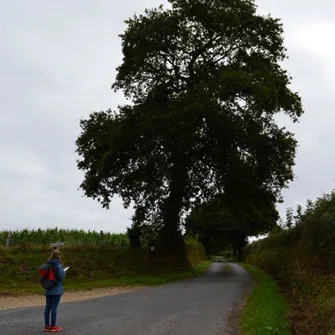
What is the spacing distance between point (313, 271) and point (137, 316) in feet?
27.7

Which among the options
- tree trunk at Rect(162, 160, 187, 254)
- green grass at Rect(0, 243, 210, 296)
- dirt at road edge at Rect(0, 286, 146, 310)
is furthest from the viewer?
tree trunk at Rect(162, 160, 187, 254)

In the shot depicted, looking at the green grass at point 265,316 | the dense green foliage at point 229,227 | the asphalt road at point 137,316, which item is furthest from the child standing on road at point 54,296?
the dense green foliage at point 229,227

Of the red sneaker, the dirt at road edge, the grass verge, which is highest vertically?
the grass verge

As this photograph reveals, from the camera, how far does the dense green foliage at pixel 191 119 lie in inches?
992

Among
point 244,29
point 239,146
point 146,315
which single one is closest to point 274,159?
point 239,146

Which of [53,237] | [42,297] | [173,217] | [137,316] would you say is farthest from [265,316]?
[53,237]

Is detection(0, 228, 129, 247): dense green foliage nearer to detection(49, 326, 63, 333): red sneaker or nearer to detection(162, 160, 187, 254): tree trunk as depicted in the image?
detection(162, 160, 187, 254): tree trunk

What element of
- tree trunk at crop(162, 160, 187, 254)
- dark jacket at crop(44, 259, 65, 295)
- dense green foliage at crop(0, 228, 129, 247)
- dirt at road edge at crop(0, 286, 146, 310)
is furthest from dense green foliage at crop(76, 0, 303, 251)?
dark jacket at crop(44, 259, 65, 295)

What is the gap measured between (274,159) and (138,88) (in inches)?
423

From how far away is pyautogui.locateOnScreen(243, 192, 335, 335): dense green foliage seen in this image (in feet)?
35.3

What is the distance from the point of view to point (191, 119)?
950 inches

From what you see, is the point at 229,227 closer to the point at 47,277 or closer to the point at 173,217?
the point at 173,217

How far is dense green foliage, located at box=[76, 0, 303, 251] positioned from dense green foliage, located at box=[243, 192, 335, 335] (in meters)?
5.00

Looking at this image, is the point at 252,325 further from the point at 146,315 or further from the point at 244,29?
the point at 244,29
